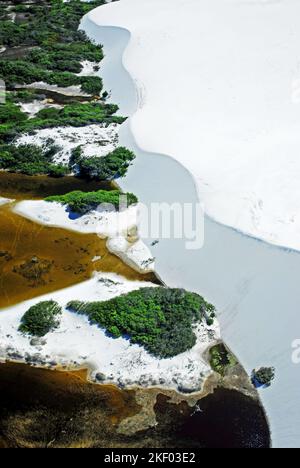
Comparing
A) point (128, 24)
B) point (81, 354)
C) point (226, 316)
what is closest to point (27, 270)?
point (81, 354)

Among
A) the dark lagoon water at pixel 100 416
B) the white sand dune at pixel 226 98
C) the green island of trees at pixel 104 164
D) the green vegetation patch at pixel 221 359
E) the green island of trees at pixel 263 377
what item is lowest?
the dark lagoon water at pixel 100 416

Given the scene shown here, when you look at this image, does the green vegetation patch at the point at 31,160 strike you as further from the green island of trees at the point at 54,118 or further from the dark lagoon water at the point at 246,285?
the dark lagoon water at the point at 246,285

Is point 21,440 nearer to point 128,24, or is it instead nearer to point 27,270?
point 27,270

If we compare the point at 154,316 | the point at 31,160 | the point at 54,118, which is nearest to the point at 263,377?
the point at 154,316

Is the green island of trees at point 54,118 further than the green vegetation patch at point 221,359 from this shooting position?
Yes

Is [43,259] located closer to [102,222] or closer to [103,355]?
[102,222]

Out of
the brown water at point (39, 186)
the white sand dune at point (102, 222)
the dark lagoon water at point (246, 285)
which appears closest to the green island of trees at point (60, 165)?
the brown water at point (39, 186)
